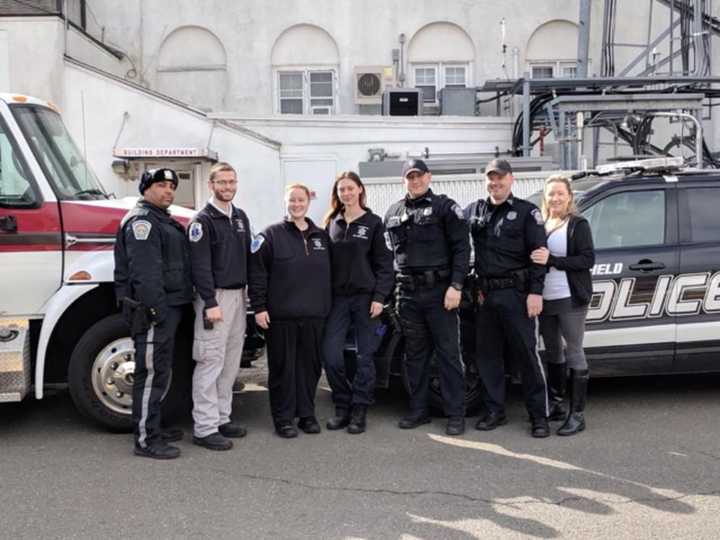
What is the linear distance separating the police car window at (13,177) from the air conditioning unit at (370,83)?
12053mm

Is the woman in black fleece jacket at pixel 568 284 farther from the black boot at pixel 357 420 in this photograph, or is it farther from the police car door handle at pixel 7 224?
the police car door handle at pixel 7 224

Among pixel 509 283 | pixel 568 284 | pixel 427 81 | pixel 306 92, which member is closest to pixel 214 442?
pixel 509 283

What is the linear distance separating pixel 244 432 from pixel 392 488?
152cm

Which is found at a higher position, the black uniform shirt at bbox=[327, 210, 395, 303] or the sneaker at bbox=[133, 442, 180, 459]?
the black uniform shirt at bbox=[327, 210, 395, 303]

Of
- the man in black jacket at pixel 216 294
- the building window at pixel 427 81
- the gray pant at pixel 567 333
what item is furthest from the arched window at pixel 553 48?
the man in black jacket at pixel 216 294

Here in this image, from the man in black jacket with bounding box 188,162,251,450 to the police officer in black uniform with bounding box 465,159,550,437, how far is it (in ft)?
5.67

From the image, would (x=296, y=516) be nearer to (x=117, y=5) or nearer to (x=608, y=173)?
(x=608, y=173)

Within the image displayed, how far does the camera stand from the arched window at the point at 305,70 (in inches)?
695

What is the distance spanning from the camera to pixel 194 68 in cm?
1766

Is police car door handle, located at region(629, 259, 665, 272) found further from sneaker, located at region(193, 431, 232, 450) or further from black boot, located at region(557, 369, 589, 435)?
sneaker, located at region(193, 431, 232, 450)

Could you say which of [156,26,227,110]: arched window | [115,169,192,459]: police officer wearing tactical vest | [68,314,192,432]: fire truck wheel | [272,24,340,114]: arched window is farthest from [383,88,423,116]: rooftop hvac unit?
[68,314,192,432]: fire truck wheel

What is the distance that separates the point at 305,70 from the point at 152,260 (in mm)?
13270

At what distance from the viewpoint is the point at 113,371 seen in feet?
19.0

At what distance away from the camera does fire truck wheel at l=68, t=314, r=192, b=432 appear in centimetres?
576
